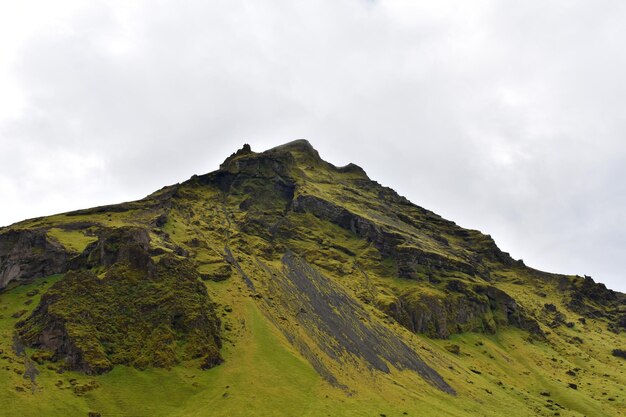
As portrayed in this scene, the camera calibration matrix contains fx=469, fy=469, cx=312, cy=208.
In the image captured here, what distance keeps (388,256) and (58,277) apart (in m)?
110

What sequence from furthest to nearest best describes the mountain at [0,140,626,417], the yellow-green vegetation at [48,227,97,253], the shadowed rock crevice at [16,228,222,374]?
the yellow-green vegetation at [48,227,97,253] < the shadowed rock crevice at [16,228,222,374] < the mountain at [0,140,626,417]

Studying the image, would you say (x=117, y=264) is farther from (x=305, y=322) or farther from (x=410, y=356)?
(x=410, y=356)

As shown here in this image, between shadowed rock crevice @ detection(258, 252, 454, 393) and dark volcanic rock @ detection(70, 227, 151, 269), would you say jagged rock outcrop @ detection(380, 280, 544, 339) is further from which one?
dark volcanic rock @ detection(70, 227, 151, 269)

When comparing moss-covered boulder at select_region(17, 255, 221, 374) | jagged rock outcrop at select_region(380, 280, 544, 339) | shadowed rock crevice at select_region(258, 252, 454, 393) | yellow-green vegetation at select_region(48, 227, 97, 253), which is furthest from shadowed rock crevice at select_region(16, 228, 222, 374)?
jagged rock outcrop at select_region(380, 280, 544, 339)

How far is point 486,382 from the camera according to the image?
115812mm

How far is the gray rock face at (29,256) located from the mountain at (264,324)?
14.5 inches

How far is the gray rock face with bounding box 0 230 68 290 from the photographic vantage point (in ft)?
339

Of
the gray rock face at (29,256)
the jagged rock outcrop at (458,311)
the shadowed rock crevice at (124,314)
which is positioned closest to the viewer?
the shadowed rock crevice at (124,314)

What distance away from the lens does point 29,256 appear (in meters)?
106

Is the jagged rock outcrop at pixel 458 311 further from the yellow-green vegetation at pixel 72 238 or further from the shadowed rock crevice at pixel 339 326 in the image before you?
the yellow-green vegetation at pixel 72 238

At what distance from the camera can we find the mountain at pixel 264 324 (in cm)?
7712

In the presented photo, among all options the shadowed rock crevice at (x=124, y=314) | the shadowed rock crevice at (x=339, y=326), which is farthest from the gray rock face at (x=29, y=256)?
the shadowed rock crevice at (x=339, y=326)

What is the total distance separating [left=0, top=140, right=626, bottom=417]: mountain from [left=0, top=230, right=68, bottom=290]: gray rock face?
0.37 metres

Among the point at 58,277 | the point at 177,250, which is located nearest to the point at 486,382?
the point at 177,250
